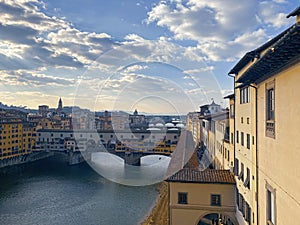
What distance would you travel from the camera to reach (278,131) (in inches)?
143

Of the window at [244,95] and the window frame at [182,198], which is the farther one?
the window frame at [182,198]

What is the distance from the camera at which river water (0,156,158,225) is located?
11.3 m

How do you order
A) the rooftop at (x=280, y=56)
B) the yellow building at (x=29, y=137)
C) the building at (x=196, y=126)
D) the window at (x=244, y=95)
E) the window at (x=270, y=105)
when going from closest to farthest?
the rooftop at (x=280, y=56) → the window at (x=270, y=105) → the window at (x=244, y=95) → the building at (x=196, y=126) → the yellow building at (x=29, y=137)

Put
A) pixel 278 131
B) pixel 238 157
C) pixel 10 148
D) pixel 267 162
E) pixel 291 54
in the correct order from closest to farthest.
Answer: pixel 291 54, pixel 278 131, pixel 267 162, pixel 238 157, pixel 10 148

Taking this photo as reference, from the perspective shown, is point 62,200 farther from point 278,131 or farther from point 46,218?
point 278,131

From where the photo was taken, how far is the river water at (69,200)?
11.3 metres

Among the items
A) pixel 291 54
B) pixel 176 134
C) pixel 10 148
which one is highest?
pixel 291 54

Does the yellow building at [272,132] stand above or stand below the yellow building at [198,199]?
above

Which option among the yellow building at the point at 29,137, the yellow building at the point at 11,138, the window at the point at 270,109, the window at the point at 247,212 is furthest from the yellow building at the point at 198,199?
the yellow building at the point at 29,137

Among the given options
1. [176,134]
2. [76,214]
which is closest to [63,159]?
[176,134]

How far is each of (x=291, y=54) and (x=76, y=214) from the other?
37.3 feet

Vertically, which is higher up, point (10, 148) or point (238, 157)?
point (238, 157)

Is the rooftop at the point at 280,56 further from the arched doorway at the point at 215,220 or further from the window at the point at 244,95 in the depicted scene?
the arched doorway at the point at 215,220

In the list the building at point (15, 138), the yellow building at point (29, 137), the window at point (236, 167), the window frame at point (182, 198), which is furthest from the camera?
the yellow building at point (29, 137)
